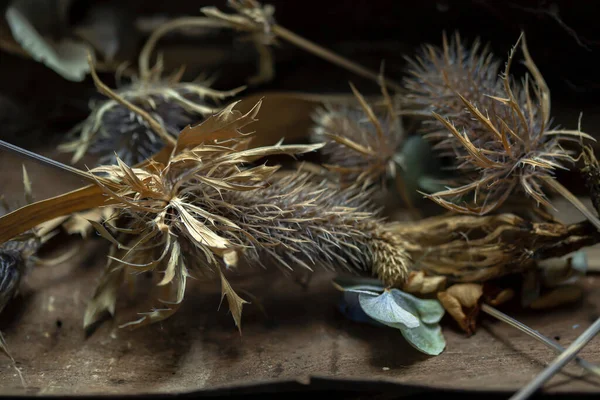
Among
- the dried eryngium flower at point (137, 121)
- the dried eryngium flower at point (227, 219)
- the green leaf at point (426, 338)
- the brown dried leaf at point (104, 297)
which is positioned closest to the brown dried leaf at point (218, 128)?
the dried eryngium flower at point (227, 219)

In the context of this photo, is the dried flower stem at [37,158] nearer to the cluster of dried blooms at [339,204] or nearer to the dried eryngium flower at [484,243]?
the cluster of dried blooms at [339,204]

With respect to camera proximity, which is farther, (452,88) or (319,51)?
(319,51)

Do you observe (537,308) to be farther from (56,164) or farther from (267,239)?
(56,164)

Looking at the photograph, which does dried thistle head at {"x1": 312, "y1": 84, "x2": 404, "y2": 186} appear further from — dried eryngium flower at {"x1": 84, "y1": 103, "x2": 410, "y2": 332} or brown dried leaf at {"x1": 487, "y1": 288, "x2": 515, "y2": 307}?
brown dried leaf at {"x1": 487, "y1": 288, "x2": 515, "y2": 307}

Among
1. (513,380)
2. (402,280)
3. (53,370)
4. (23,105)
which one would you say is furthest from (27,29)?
(513,380)

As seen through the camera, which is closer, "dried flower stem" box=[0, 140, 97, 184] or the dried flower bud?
"dried flower stem" box=[0, 140, 97, 184]

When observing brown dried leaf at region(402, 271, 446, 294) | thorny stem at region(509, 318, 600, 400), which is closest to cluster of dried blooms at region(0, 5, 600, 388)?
brown dried leaf at region(402, 271, 446, 294)

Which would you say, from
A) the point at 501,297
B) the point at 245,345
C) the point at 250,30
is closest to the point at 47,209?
the point at 245,345

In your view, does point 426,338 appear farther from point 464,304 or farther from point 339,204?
point 339,204
